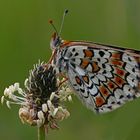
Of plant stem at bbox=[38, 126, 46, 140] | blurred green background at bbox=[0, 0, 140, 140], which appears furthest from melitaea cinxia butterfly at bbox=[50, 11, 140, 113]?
blurred green background at bbox=[0, 0, 140, 140]

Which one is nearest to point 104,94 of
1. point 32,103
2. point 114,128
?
point 32,103

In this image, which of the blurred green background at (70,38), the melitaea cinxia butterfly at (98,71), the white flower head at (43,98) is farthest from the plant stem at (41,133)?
Answer: the blurred green background at (70,38)

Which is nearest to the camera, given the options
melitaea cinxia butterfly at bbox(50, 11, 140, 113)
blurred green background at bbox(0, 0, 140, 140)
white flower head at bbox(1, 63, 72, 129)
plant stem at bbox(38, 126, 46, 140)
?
plant stem at bbox(38, 126, 46, 140)

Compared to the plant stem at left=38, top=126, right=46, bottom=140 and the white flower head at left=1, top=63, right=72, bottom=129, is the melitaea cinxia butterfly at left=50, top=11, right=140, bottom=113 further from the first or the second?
the plant stem at left=38, top=126, right=46, bottom=140

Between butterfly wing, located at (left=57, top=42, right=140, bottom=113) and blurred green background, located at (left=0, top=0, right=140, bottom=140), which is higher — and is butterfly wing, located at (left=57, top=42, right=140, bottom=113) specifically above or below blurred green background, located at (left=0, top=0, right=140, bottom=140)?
below

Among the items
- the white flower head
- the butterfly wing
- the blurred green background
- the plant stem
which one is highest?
the blurred green background

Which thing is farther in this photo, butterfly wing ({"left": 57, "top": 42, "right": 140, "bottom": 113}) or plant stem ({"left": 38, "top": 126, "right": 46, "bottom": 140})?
butterfly wing ({"left": 57, "top": 42, "right": 140, "bottom": 113})

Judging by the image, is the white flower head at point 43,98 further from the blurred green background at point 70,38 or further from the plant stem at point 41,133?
the blurred green background at point 70,38

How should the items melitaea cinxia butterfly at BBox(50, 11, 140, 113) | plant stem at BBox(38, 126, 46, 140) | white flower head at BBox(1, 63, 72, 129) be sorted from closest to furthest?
plant stem at BBox(38, 126, 46, 140), white flower head at BBox(1, 63, 72, 129), melitaea cinxia butterfly at BBox(50, 11, 140, 113)
